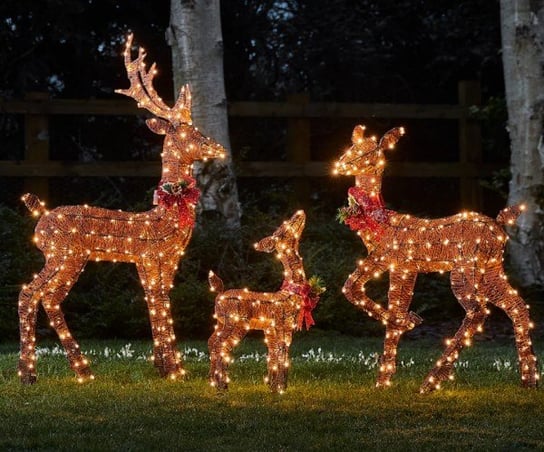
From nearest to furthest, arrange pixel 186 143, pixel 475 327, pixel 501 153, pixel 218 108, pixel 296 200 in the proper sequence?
pixel 475 327, pixel 186 143, pixel 218 108, pixel 296 200, pixel 501 153

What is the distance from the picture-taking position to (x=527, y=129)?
1574 centimetres

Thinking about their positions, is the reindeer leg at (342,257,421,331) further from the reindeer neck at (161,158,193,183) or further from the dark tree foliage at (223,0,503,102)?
the dark tree foliage at (223,0,503,102)

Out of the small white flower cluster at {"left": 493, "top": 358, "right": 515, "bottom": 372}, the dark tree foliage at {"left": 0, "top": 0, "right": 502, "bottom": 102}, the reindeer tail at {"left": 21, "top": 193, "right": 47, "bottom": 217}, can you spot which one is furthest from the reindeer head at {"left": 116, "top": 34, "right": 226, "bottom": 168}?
the dark tree foliage at {"left": 0, "top": 0, "right": 502, "bottom": 102}

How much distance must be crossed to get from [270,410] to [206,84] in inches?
288

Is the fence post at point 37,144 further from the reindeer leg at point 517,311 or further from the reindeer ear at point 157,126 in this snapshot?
the reindeer leg at point 517,311

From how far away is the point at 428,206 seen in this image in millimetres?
18875

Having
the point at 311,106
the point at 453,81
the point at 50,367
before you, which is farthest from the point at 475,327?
the point at 453,81

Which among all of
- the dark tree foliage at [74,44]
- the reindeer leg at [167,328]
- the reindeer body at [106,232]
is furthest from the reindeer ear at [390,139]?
the dark tree foliage at [74,44]

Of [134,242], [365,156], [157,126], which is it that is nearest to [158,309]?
[134,242]

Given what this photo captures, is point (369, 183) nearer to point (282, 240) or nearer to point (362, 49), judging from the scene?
point (282, 240)

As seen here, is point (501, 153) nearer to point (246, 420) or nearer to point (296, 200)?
point (296, 200)

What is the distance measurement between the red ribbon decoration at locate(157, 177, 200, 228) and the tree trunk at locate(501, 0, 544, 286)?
6.78 metres

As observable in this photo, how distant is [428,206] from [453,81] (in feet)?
7.75

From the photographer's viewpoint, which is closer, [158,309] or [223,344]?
A: [223,344]
